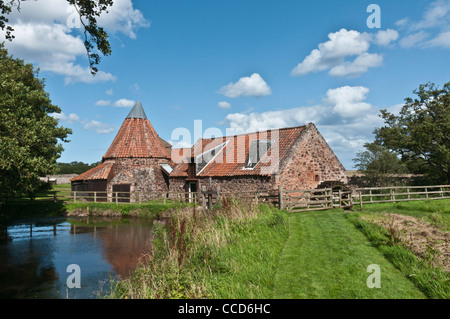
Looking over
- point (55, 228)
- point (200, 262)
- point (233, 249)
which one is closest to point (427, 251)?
point (233, 249)

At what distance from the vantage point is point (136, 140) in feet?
119

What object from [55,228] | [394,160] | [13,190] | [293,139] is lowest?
[55,228]

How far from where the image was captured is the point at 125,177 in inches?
1284

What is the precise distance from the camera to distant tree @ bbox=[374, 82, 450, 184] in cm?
2823

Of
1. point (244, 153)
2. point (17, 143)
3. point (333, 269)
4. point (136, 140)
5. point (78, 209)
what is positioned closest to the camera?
point (333, 269)

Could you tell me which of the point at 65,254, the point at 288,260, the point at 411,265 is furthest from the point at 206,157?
the point at 411,265

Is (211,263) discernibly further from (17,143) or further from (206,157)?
(206,157)

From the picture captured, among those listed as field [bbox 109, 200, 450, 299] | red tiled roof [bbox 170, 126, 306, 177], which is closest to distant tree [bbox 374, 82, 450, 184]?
red tiled roof [bbox 170, 126, 306, 177]

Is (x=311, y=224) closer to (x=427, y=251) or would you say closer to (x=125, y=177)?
(x=427, y=251)

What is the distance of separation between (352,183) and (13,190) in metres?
27.0

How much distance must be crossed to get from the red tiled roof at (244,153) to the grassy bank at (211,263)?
1211cm

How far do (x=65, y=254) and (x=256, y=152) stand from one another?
15.3m
